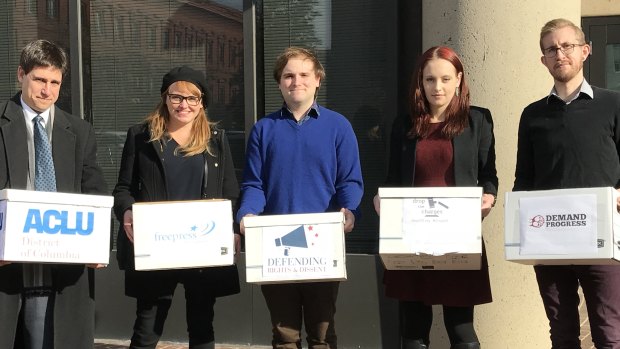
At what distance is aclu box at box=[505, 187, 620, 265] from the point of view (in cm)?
389

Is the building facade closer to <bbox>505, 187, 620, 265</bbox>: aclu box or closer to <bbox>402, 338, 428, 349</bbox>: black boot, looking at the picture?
<bbox>402, 338, 428, 349</bbox>: black boot

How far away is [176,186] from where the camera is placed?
4531mm

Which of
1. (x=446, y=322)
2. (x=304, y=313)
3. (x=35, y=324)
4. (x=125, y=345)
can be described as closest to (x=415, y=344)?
(x=446, y=322)

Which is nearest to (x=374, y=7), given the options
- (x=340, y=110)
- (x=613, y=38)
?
(x=340, y=110)

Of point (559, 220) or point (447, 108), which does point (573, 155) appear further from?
point (447, 108)

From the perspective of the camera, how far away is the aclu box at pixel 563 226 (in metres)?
3.89

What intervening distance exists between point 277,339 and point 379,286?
2.12 meters

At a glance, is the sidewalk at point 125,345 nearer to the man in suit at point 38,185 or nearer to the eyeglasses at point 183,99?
the man in suit at point 38,185

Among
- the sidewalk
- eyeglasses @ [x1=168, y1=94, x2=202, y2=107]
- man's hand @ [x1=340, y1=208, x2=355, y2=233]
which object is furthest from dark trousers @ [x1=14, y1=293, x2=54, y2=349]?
the sidewalk

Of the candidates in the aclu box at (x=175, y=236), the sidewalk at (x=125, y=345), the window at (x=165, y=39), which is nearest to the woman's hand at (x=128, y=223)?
the aclu box at (x=175, y=236)

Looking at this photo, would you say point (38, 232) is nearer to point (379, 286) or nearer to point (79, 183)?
point (79, 183)

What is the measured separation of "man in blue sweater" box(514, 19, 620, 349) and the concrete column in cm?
116

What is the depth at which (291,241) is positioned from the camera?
13.9 feet

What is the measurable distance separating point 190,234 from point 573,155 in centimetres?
181
